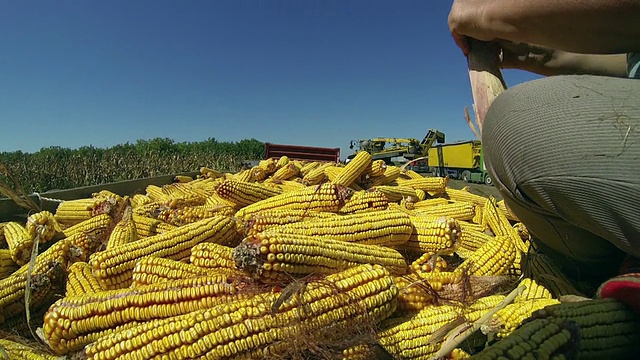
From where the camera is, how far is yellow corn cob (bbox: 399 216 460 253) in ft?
8.04

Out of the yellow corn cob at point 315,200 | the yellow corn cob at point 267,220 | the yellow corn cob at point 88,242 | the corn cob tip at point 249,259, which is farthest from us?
the yellow corn cob at point 315,200

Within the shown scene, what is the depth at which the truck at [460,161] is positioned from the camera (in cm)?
2244

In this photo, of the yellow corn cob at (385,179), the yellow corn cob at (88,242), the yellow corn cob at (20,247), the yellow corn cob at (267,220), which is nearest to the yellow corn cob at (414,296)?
the yellow corn cob at (267,220)

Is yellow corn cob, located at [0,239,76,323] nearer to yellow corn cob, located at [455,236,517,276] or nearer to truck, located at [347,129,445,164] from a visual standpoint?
yellow corn cob, located at [455,236,517,276]

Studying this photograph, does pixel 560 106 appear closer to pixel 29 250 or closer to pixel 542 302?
pixel 542 302

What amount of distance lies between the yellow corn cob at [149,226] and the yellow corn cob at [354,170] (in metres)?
2.08

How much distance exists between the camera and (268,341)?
1340 mm

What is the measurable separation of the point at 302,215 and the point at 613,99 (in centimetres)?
213

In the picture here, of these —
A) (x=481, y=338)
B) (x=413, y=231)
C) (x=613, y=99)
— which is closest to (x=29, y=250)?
(x=413, y=231)

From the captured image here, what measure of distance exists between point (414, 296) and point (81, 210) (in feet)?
13.1

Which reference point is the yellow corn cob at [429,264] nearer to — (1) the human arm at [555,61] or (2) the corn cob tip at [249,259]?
(2) the corn cob tip at [249,259]

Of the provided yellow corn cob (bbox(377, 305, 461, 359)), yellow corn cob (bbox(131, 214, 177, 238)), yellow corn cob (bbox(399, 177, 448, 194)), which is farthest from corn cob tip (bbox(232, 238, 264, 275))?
yellow corn cob (bbox(399, 177, 448, 194))

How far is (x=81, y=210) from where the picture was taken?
4.16 m

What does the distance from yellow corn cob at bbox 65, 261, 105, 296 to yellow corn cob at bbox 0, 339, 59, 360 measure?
33cm
